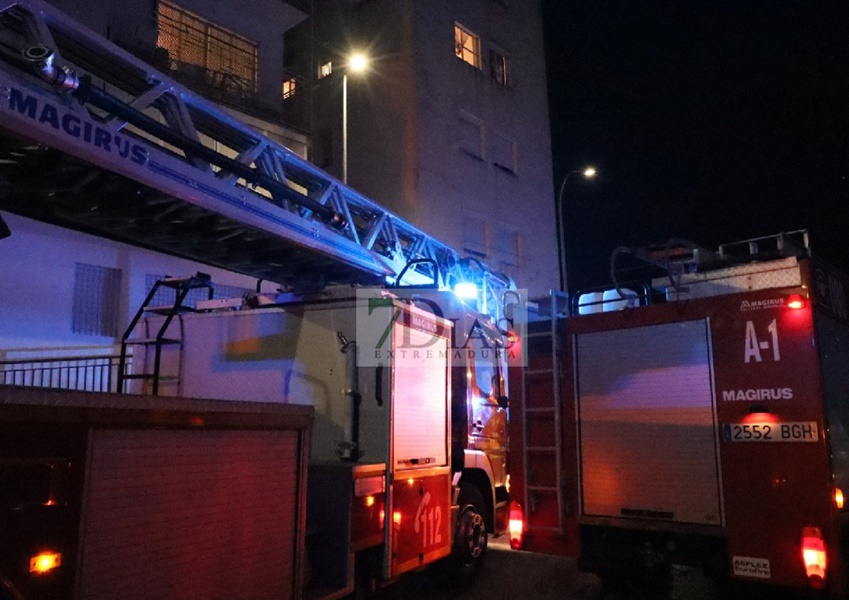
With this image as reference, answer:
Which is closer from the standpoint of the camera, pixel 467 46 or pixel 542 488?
pixel 542 488

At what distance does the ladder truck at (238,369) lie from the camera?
3.20m

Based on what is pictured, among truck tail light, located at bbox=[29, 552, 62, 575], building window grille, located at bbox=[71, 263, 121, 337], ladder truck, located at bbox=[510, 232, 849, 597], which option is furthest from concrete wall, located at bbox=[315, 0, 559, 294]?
truck tail light, located at bbox=[29, 552, 62, 575]

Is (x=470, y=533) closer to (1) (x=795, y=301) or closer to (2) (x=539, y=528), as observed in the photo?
(2) (x=539, y=528)

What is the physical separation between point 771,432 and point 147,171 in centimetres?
531

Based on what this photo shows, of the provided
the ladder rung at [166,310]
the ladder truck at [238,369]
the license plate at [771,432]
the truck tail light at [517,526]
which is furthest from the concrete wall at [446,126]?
the license plate at [771,432]

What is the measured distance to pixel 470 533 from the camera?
746cm

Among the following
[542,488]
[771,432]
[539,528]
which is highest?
[771,432]

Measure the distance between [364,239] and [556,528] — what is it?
379 cm

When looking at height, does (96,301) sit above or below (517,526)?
above

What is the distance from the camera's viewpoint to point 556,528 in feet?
22.5

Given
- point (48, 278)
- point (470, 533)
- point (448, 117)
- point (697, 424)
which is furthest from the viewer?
point (448, 117)

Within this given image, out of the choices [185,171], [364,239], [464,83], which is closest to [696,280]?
[364,239]

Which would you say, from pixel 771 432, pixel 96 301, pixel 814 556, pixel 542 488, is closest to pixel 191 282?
pixel 542 488

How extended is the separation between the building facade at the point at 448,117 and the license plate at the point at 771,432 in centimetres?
1429
